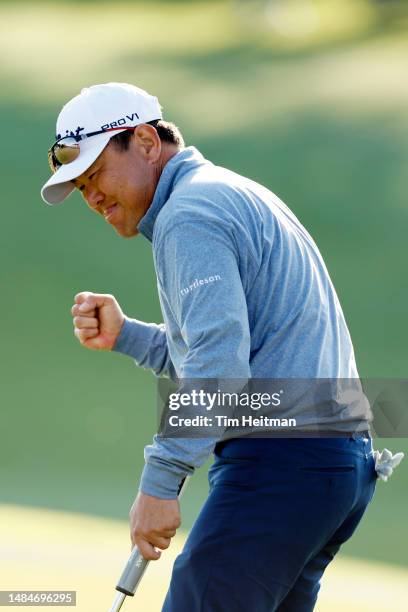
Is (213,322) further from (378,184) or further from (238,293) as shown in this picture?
(378,184)

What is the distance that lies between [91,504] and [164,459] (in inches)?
257

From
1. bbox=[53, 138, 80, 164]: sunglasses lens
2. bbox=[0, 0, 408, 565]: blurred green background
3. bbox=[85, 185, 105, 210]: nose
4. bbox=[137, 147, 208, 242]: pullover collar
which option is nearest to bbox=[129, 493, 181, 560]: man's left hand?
bbox=[137, 147, 208, 242]: pullover collar

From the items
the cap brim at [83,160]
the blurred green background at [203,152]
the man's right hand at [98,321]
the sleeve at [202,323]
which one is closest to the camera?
the sleeve at [202,323]

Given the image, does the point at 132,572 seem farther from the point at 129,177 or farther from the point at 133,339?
the point at 129,177

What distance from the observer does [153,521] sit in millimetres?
2973

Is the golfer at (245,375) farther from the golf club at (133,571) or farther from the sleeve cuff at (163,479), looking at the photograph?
the golf club at (133,571)

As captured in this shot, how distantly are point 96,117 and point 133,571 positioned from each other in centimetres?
123

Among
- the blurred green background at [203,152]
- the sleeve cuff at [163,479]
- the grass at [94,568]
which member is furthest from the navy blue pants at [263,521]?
the blurred green background at [203,152]

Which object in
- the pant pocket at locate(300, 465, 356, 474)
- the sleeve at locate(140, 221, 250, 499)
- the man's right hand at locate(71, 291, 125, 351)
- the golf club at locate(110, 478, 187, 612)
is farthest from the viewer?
the man's right hand at locate(71, 291, 125, 351)

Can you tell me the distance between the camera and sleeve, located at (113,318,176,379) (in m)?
3.94

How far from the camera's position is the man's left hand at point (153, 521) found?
2.96 m

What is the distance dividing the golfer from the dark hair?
0.16 feet

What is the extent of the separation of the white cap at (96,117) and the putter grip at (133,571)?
92 cm

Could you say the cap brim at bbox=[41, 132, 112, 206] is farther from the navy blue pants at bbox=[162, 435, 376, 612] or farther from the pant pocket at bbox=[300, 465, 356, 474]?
the pant pocket at bbox=[300, 465, 356, 474]
